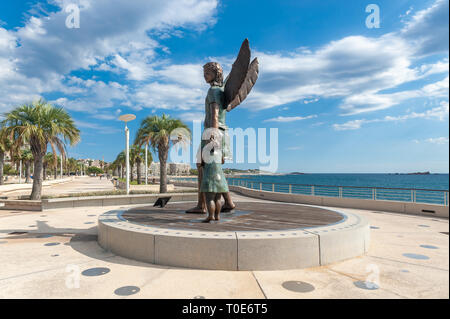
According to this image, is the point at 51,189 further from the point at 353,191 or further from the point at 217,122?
the point at 353,191

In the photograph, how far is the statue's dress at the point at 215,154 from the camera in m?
5.35

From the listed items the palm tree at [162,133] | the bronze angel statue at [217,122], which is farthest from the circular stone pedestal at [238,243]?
the palm tree at [162,133]

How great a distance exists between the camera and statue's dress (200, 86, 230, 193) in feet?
17.5

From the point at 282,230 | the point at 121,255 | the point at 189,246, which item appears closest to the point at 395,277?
the point at 282,230

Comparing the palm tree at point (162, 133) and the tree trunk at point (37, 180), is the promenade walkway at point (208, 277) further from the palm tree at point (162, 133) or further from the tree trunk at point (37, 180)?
the palm tree at point (162, 133)

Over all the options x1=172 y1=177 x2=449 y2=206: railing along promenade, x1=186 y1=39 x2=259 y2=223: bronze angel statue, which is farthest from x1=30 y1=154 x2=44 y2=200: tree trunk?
x1=172 y1=177 x2=449 y2=206: railing along promenade

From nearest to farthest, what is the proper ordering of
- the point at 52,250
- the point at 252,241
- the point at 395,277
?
the point at 395,277
the point at 252,241
the point at 52,250

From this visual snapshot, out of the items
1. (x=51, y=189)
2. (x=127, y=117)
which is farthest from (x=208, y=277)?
(x=51, y=189)

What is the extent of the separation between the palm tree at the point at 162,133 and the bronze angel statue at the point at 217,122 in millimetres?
15074

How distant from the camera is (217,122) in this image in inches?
227

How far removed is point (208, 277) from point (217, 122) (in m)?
3.36

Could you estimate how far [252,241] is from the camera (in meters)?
3.97
